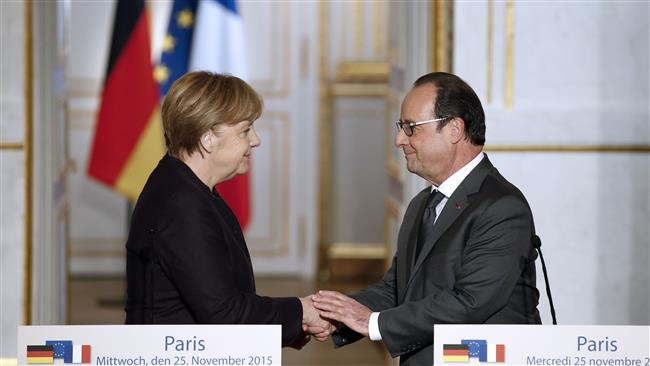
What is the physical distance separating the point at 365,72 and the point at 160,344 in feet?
17.4

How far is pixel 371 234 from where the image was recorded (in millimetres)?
7938

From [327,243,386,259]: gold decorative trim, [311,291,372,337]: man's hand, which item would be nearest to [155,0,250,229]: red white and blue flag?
[327,243,386,259]: gold decorative trim

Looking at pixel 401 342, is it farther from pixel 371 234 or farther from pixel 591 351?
pixel 371 234

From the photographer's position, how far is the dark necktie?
2938 mm

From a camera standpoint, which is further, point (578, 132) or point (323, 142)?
point (323, 142)

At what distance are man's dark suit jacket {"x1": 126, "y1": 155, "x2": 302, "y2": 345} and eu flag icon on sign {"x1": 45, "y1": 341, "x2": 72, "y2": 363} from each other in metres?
0.31

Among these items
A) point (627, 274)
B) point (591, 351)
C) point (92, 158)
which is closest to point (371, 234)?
point (92, 158)

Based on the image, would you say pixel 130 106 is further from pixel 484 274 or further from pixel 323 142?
pixel 484 274

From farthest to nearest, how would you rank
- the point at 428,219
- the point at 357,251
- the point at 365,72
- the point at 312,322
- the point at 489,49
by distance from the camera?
the point at 357,251 → the point at 365,72 → the point at 489,49 → the point at 312,322 → the point at 428,219

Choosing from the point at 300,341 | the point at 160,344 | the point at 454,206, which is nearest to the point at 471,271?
the point at 454,206

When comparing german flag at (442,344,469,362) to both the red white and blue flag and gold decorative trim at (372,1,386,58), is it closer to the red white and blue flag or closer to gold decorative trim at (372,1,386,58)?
the red white and blue flag

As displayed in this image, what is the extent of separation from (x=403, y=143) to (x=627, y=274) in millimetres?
1863

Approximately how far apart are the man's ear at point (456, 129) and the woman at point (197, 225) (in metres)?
→ 0.48

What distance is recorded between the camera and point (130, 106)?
694cm
